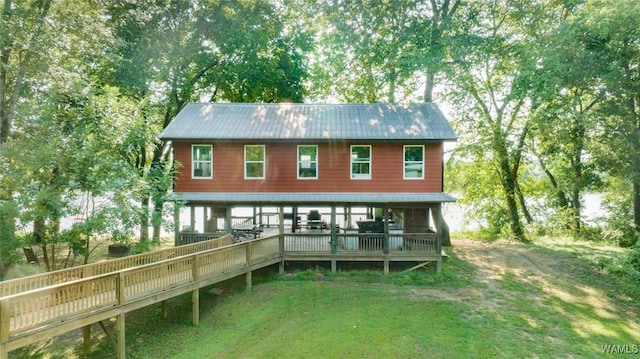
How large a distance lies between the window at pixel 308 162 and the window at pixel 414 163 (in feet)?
12.1

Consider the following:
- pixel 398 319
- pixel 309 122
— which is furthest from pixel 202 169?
pixel 398 319

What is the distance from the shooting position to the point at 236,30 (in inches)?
854

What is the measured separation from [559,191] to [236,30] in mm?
23131

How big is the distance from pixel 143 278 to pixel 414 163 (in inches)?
411

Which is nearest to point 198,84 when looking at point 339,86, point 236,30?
point 236,30

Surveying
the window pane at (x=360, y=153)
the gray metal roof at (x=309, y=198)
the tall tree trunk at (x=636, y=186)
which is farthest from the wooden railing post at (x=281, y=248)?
the tall tree trunk at (x=636, y=186)

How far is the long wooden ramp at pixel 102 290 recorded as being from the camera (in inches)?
271

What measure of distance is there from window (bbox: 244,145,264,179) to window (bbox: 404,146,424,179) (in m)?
5.93

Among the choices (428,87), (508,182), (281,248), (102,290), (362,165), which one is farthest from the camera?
(508,182)

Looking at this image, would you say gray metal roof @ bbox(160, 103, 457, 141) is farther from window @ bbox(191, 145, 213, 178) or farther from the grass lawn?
the grass lawn

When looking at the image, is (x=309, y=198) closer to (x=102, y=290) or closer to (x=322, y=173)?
(x=322, y=173)

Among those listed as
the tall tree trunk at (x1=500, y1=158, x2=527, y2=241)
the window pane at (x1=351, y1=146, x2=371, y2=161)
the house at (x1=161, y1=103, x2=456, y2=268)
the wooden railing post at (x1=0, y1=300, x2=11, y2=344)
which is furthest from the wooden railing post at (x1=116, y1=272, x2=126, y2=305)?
the tall tree trunk at (x1=500, y1=158, x2=527, y2=241)

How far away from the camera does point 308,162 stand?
48.3ft

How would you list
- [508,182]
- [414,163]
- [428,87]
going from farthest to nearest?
[508,182]
[428,87]
[414,163]
